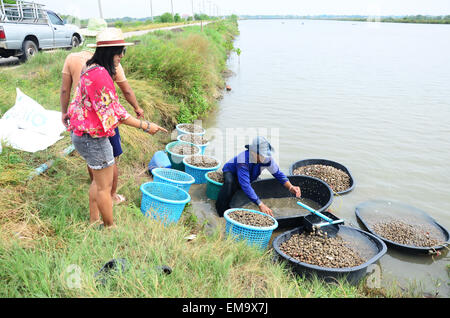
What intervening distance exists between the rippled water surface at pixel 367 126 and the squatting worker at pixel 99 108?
2.80 meters

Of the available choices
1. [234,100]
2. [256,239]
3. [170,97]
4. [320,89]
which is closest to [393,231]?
[256,239]

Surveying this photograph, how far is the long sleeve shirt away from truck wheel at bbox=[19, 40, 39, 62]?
689 cm

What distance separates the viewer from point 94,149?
219cm

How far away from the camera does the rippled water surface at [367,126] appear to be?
4.45 m

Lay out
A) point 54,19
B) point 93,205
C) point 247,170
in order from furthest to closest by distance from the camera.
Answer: point 54,19 < point 247,170 < point 93,205

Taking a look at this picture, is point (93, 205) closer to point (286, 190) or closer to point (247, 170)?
point (247, 170)

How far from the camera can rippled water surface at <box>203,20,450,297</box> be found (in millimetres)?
4445

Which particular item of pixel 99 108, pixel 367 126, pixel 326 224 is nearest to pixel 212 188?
pixel 326 224

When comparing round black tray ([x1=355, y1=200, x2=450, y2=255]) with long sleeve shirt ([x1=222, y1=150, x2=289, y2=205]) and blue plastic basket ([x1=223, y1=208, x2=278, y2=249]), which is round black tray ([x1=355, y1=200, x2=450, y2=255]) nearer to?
long sleeve shirt ([x1=222, y1=150, x2=289, y2=205])

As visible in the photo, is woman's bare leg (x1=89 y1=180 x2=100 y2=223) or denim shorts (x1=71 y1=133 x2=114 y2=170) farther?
woman's bare leg (x1=89 y1=180 x2=100 y2=223)

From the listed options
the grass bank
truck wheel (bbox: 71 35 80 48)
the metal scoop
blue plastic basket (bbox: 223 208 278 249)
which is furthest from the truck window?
the metal scoop

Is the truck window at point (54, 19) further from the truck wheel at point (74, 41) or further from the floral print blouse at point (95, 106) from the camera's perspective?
the floral print blouse at point (95, 106)

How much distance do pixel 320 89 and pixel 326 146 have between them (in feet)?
18.3

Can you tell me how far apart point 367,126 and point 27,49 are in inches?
344
